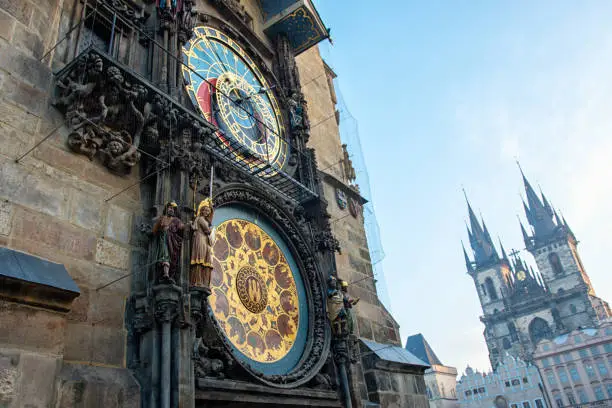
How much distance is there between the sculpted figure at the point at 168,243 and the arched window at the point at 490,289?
76.8m

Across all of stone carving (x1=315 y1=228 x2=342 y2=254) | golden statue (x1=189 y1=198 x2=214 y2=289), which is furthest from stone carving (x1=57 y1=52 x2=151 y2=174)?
stone carving (x1=315 y1=228 x2=342 y2=254)

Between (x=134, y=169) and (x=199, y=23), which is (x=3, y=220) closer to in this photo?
(x=134, y=169)

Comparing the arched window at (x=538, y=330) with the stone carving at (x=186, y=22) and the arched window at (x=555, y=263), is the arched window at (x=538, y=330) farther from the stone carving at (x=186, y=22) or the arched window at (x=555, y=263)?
the stone carving at (x=186, y=22)

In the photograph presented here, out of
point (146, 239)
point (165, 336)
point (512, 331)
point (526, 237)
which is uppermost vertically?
point (526, 237)

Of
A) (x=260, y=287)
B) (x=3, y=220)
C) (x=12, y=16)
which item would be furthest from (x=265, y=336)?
(x=12, y=16)

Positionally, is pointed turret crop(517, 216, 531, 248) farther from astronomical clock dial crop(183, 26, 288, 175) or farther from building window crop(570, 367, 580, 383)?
astronomical clock dial crop(183, 26, 288, 175)

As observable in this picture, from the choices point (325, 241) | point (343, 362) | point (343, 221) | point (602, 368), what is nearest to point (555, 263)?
point (602, 368)

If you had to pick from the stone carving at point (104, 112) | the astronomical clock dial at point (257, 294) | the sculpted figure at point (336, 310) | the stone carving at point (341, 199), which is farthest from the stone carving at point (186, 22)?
the stone carving at point (341, 199)

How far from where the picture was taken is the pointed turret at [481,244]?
79.1 m

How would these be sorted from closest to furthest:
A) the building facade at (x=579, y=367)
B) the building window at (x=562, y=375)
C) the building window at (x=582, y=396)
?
the building facade at (x=579, y=367)
the building window at (x=582, y=396)
the building window at (x=562, y=375)

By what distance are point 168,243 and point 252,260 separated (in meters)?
1.86

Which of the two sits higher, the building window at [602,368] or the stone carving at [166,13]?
the stone carving at [166,13]

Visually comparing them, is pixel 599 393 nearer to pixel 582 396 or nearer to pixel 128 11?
pixel 582 396

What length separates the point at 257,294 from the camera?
624 cm
